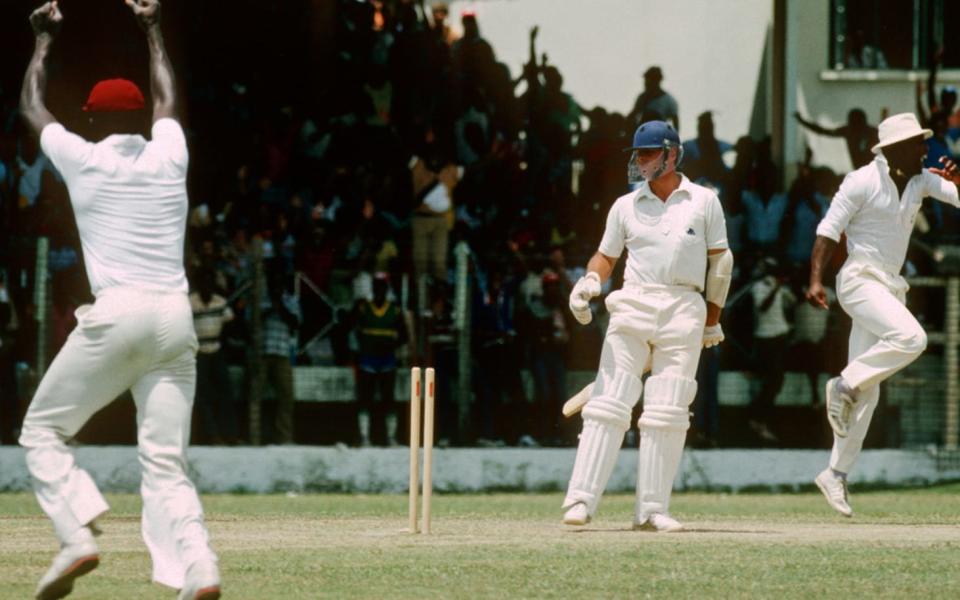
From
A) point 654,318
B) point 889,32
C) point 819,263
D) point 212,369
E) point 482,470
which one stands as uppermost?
point 889,32

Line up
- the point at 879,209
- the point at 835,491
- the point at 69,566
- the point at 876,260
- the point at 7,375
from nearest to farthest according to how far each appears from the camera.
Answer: the point at 69,566 < the point at 879,209 < the point at 876,260 < the point at 835,491 < the point at 7,375

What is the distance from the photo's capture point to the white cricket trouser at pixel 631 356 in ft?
39.1

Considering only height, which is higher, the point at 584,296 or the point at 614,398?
the point at 584,296

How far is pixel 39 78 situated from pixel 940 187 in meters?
6.18

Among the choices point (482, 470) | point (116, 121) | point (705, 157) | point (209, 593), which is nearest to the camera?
point (209, 593)

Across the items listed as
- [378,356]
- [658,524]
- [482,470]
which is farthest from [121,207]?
[482,470]

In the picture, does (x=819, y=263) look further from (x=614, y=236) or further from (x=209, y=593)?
(x=209, y=593)

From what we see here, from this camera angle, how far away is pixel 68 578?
8609 mm

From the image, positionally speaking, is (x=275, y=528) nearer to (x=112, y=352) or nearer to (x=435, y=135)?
(x=112, y=352)

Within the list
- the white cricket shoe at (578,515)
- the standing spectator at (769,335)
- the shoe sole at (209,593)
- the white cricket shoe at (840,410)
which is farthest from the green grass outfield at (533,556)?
the standing spectator at (769,335)

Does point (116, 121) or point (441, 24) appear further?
point (441, 24)

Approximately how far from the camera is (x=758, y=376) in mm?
A: 17875

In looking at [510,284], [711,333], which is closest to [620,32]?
[510,284]

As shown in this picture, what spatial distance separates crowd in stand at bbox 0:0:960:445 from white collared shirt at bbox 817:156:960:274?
447cm
